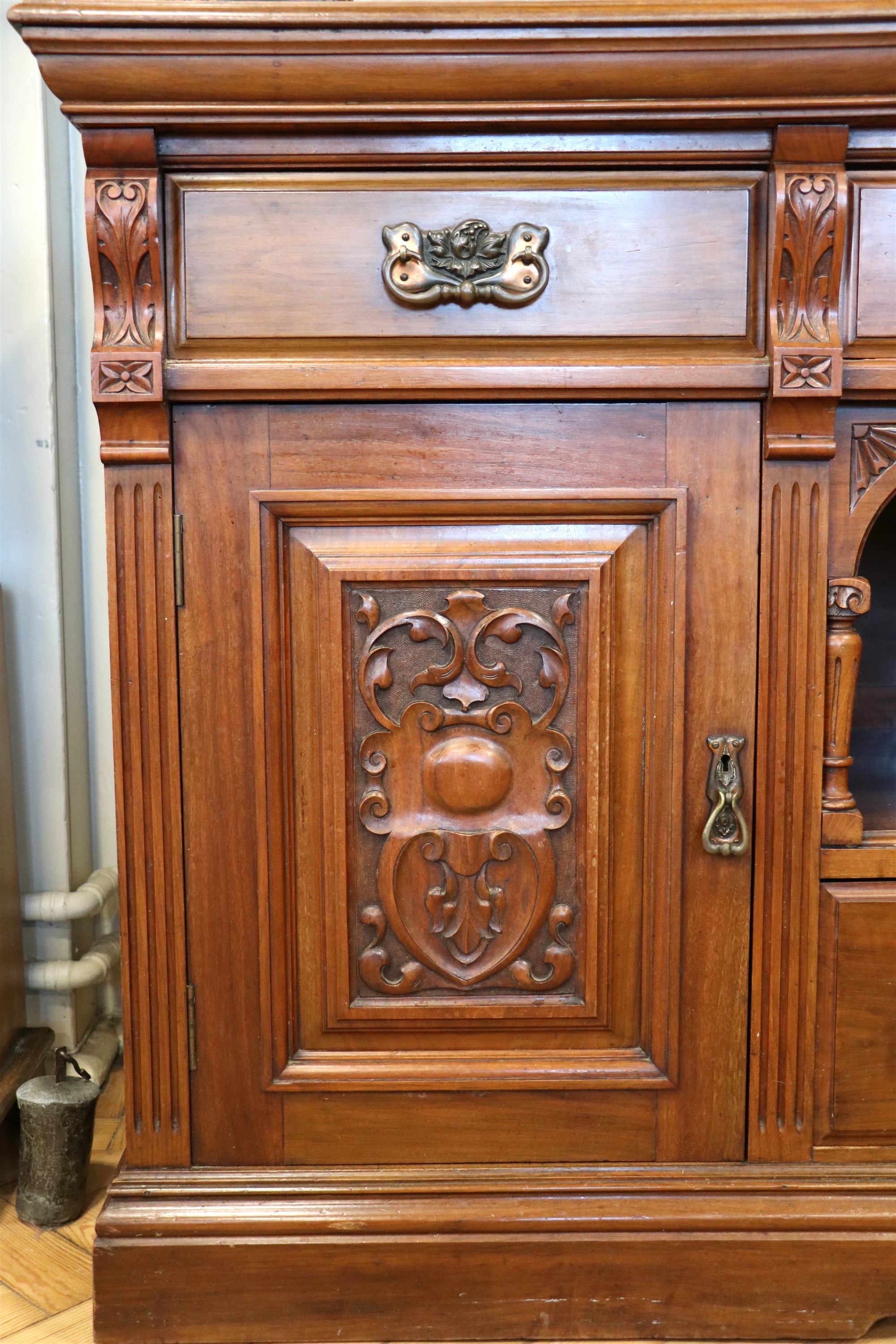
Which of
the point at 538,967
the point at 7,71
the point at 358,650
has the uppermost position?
the point at 7,71

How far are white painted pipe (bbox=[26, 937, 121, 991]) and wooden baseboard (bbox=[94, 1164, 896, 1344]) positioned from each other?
0.56m

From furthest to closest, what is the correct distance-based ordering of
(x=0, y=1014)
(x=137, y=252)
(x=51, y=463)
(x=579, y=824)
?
(x=51, y=463)
(x=0, y=1014)
(x=579, y=824)
(x=137, y=252)

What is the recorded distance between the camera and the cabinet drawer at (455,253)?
1097 millimetres

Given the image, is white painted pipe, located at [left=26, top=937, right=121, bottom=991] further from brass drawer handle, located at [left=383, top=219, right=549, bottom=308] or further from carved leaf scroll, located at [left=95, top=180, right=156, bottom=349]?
brass drawer handle, located at [left=383, top=219, right=549, bottom=308]

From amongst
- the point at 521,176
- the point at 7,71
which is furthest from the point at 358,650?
the point at 7,71

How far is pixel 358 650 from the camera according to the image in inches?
45.9

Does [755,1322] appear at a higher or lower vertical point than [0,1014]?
lower

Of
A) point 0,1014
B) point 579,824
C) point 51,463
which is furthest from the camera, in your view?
point 51,463

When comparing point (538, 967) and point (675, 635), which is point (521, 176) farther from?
point (538, 967)

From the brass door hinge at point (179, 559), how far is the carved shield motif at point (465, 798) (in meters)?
0.19

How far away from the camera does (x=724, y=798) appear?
116 cm

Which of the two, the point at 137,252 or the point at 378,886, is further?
the point at 378,886

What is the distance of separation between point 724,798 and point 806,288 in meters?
0.53

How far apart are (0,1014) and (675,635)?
1099mm
